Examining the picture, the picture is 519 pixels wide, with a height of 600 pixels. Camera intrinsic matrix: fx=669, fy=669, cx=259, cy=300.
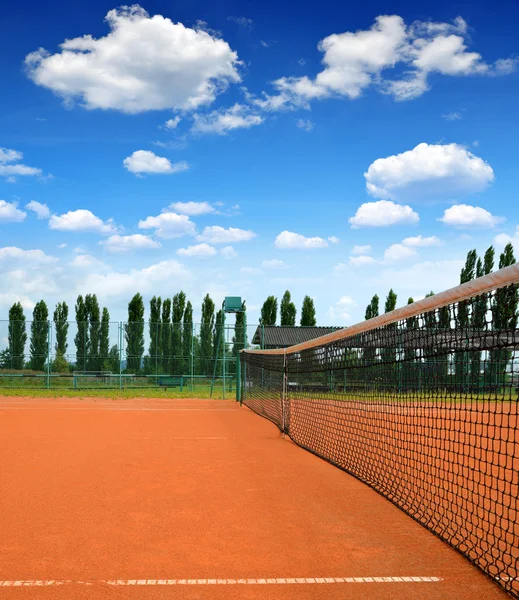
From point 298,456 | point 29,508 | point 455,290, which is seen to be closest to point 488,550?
point 455,290

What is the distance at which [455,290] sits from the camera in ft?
16.8

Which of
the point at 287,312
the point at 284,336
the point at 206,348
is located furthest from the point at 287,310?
the point at 206,348

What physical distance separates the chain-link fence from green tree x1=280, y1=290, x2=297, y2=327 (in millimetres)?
19163

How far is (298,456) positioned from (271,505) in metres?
2.90

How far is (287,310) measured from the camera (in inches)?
1939

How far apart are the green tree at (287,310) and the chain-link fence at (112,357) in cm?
1916

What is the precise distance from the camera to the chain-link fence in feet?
96.0

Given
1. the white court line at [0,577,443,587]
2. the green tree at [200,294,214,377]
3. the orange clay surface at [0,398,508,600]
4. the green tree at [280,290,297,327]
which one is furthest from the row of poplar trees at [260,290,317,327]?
the white court line at [0,577,443,587]

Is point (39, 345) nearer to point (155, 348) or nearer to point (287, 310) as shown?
point (155, 348)

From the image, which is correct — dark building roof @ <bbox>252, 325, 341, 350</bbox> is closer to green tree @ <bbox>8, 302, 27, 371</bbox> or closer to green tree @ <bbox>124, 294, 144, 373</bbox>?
green tree @ <bbox>124, 294, 144, 373</bbox>

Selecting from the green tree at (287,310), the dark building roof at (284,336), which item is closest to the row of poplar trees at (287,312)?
the green tree at (287,310)

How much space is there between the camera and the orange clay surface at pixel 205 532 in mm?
3668

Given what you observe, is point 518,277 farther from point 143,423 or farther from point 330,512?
point 143,423

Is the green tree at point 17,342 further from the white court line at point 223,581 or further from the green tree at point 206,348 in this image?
the white court line at point 223,581
